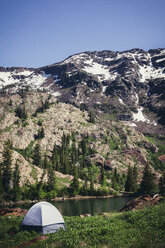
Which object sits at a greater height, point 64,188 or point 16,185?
point 16,185

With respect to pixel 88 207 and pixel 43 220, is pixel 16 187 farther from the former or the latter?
pixel 43 220

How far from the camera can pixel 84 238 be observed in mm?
19484

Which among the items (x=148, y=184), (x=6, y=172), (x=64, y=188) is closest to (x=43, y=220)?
(x=148, y=184)

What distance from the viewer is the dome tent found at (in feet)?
84.1

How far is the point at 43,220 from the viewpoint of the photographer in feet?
84.8

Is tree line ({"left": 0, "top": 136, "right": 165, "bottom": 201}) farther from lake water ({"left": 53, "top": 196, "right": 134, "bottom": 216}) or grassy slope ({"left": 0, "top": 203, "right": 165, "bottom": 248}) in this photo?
grassy slope ({"left": 0, "top": 203, "right": 165, "bottom": 248})

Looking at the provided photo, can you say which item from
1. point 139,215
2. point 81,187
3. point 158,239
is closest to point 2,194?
point 81,187

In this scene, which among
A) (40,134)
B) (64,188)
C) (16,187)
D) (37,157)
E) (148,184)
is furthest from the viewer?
(40,134)

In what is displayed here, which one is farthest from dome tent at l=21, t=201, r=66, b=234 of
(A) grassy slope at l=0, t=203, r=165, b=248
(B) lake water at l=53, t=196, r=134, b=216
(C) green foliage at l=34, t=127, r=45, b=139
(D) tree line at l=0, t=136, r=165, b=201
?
(C) green foliage at l=34, t=127, r=45, b=139

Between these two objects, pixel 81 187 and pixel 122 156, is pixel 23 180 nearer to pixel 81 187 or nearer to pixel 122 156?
pixel 81 187

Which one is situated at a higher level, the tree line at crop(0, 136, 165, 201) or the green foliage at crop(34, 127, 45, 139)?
the green foliage at crop(34, 127, 45, 139)

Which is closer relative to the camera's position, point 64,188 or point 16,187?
point 16,187

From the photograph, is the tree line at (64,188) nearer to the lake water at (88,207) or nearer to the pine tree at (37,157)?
the pine tree at (37,157)

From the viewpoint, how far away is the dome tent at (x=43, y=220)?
2564cm
